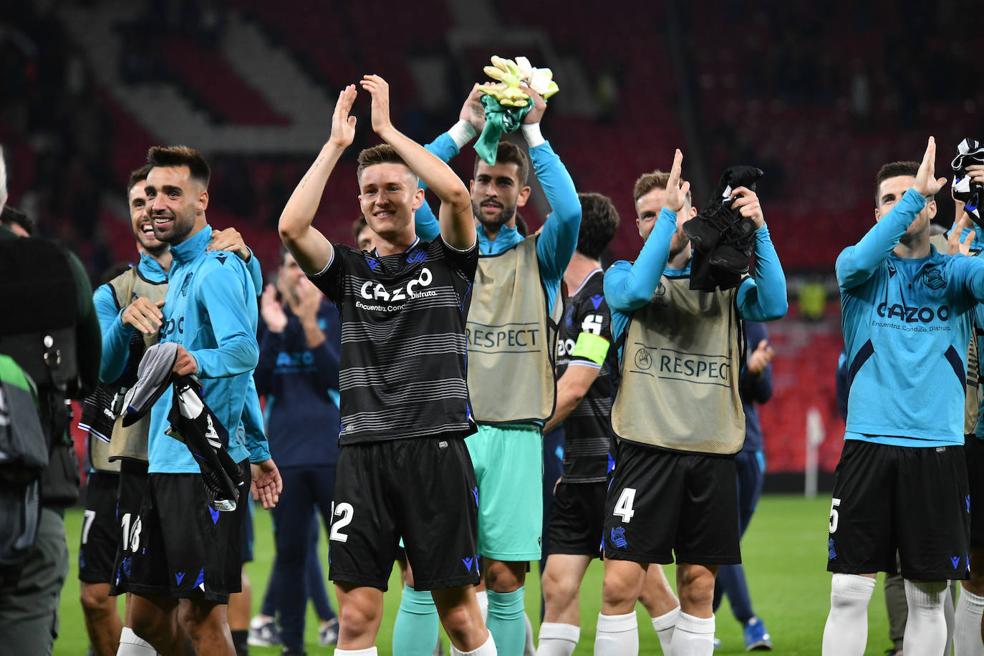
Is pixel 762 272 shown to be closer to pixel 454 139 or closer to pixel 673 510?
pixel 673 510

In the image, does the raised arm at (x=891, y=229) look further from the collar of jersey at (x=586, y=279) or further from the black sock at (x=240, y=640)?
the black sock at (x=240, y=640)

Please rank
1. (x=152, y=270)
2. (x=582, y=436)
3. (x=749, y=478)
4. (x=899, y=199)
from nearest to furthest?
(x=899, y=199) → (x=152, y=270) → (x=582, y=436) → (x=749, y=478)

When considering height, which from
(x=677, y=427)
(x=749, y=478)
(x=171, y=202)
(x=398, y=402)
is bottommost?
(x=749, y=478)

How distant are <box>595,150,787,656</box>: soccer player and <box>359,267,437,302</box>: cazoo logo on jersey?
110cm

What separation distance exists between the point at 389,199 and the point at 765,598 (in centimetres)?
636

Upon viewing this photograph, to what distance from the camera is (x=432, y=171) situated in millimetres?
4812

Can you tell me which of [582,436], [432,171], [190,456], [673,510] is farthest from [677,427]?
[190,456]

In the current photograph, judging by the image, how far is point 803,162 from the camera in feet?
83.6

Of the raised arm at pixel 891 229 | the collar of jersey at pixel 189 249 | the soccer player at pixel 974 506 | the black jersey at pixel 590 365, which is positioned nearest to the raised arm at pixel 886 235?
the raised arm at pixel 891 229

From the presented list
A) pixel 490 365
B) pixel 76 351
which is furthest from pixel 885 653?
pixel 76 351

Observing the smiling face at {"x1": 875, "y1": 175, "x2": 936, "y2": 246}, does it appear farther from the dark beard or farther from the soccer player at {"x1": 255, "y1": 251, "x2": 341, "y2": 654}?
the soccer player at {"x1": 255, "y1": 251, "x2": 341, "y2": 654}

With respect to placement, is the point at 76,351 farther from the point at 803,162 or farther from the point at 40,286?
the point at 803,162

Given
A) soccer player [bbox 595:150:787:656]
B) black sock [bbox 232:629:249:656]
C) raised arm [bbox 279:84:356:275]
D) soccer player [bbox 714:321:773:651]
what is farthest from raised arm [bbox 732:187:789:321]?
black sock [bbox 232:629:249:656]

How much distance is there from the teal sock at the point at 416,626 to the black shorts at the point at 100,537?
165cm
